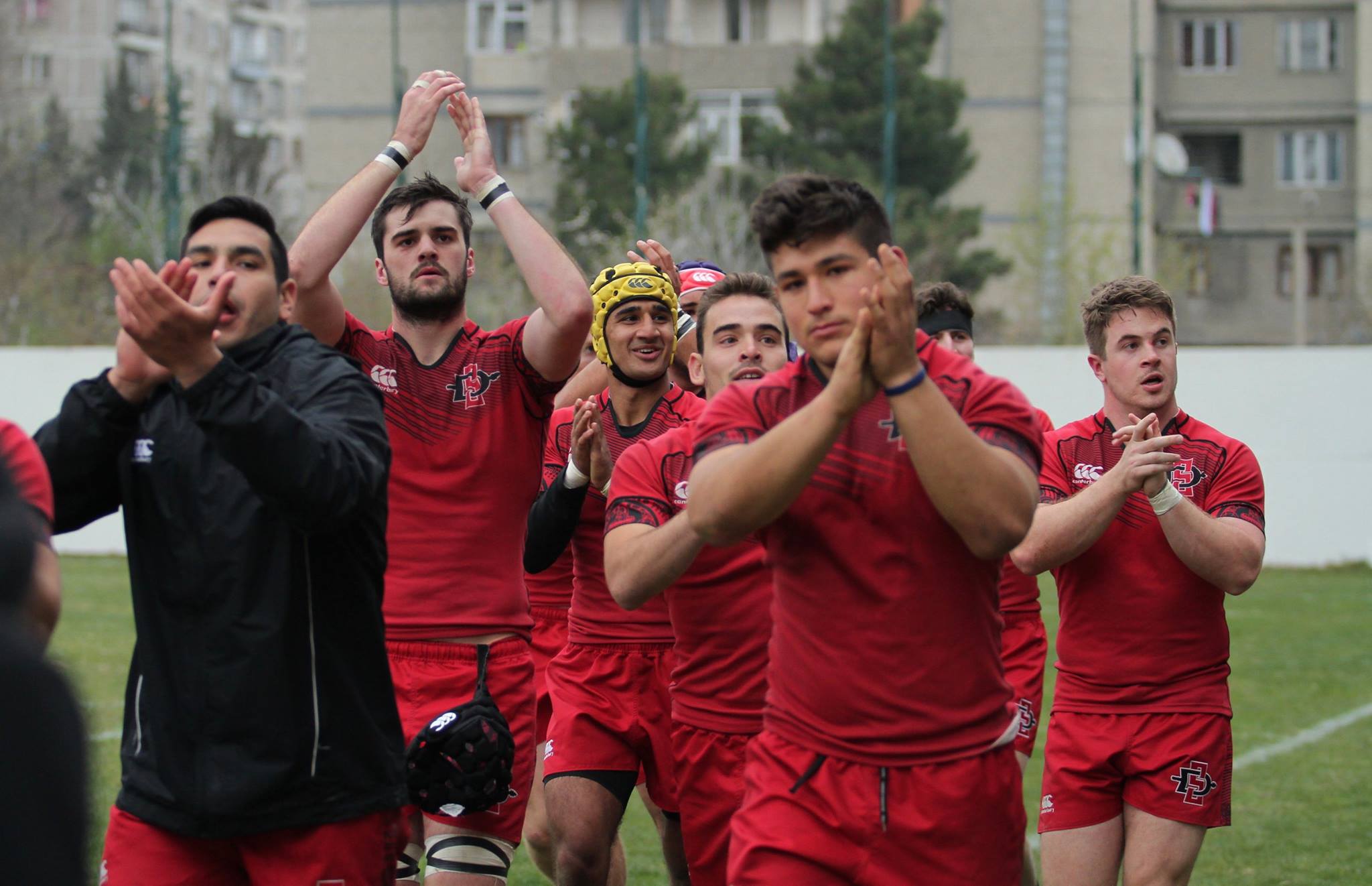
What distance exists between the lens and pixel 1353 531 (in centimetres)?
2103

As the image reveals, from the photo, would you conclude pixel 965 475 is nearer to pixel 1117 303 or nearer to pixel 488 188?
pixel 1117 303

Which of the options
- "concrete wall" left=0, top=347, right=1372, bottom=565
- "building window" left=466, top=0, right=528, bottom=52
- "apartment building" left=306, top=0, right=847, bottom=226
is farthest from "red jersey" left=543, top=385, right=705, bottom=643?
"building window" left=466, top=0, right=528, bottom=52

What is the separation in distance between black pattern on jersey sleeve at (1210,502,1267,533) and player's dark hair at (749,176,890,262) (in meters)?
2.25

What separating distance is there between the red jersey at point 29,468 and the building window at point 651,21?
4337cm

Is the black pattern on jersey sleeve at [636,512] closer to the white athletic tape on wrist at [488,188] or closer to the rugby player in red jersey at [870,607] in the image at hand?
the rugby player in red jersey at [870,607]

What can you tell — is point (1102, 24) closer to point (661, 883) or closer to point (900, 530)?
point (661, 883)

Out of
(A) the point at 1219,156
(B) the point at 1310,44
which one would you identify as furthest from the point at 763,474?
(B) the point at 1310,44

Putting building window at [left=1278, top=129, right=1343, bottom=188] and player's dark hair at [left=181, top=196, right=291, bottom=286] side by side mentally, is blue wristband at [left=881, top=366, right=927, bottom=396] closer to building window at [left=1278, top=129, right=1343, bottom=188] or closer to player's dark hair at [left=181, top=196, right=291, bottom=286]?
player's dark hair at [left=181, top=196, right=291, bottom=286]

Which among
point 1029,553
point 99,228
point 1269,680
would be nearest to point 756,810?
point 1029,553

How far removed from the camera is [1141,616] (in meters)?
5.31

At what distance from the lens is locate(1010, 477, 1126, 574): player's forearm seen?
498 cm

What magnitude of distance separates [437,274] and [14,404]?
1829cm

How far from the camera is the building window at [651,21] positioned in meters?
45.4

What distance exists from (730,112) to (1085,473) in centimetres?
4019
